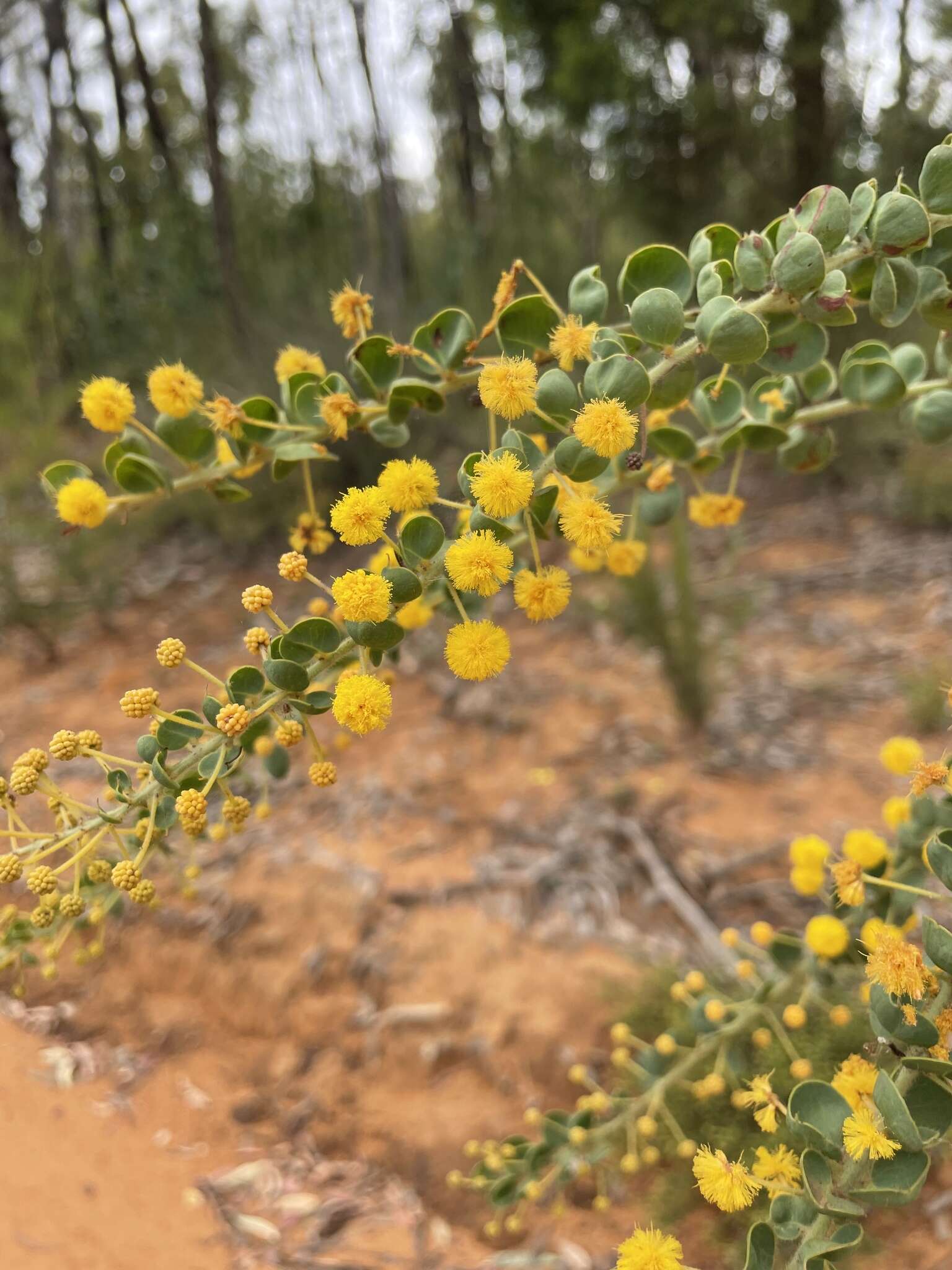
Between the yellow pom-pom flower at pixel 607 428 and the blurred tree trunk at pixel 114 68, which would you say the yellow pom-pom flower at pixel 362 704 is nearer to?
the yellow pom-pom flower at pixel 607 428

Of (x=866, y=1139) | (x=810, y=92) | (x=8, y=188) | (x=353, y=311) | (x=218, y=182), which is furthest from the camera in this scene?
(x=8, y=188)

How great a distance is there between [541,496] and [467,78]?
20.8ft

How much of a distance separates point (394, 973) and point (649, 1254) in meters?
1.35

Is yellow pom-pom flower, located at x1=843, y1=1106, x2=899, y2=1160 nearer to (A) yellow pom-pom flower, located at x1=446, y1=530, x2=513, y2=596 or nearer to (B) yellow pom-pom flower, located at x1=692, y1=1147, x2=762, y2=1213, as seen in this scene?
(B) yellow pom-pom flower, located at x1=692, y1=1147, x2=762, y2=1213

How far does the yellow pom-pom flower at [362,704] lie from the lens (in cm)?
45

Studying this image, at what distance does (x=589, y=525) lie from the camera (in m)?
0.47

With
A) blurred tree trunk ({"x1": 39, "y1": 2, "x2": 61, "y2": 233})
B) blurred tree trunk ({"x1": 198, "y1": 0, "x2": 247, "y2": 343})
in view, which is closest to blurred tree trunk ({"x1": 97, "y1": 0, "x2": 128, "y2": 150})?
blurred tree trunk ({"x1": 39, "y1": 2, "x2": 61, "y2": 233})

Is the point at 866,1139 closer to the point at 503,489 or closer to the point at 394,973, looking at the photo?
the point at 503,489

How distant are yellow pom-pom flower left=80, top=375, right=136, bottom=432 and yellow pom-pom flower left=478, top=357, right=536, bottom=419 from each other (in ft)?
0.85

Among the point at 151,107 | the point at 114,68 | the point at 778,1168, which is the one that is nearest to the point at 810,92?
the point at 151,107

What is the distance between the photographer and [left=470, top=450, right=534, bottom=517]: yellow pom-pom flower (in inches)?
17.6

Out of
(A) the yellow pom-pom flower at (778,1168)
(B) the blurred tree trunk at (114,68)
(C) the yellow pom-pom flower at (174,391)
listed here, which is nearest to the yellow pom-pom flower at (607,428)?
(C) the yellow pom-pom flower at (174,391)

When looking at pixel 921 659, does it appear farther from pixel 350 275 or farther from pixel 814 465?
pixel 350 275

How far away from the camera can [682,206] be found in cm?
461
